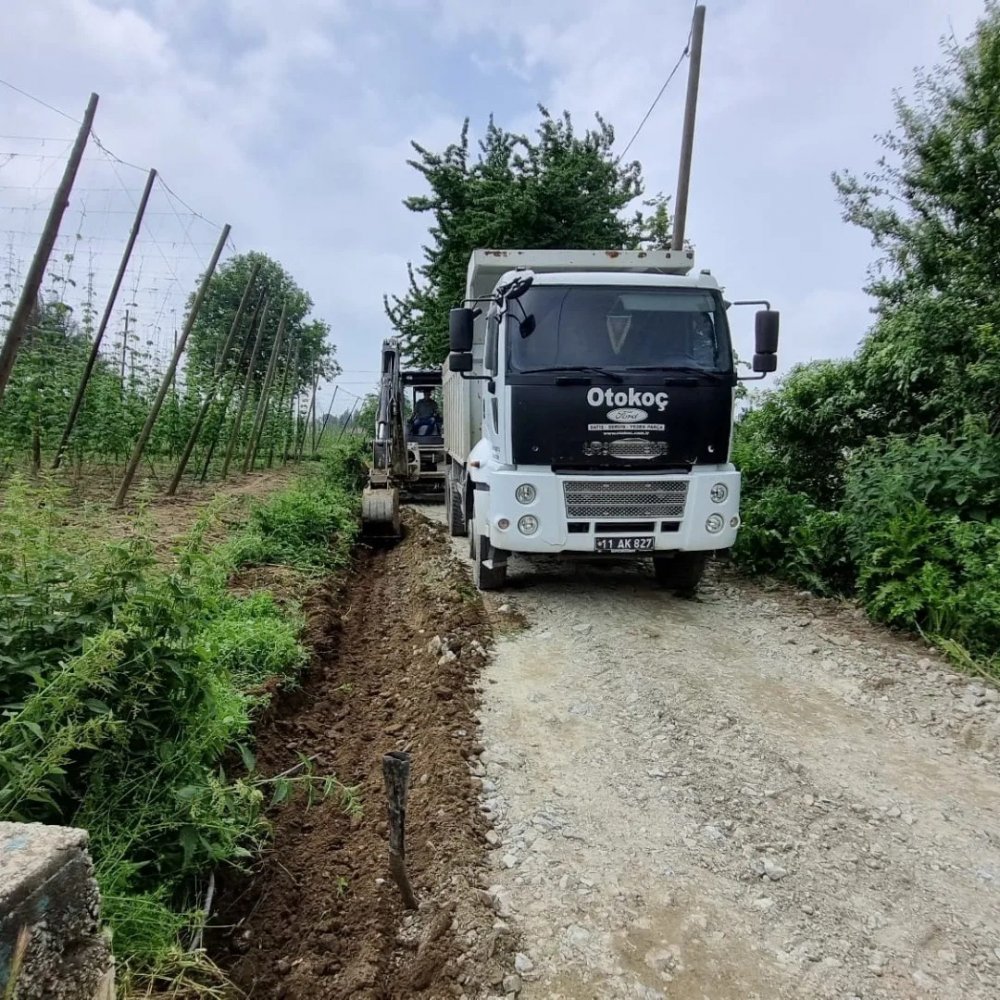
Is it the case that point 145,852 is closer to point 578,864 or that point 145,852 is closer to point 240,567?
point 578,864

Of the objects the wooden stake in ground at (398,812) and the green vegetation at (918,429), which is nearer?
the wooden stake in ground at (398,812)

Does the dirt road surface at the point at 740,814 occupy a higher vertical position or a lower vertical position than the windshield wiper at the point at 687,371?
lower

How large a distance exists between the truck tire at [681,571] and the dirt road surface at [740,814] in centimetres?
95

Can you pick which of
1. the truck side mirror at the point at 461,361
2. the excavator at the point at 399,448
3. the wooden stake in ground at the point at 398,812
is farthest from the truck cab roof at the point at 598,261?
the wooden stake in ground at the point at 398,812

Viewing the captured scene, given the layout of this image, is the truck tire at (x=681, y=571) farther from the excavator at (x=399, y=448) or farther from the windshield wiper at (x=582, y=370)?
the excavator at (x=399, y=448)

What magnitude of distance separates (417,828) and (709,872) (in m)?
1.23

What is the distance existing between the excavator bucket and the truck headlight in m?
4.19

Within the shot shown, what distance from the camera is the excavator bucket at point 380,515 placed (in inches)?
377

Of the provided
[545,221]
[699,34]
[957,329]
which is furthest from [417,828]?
[545,221]

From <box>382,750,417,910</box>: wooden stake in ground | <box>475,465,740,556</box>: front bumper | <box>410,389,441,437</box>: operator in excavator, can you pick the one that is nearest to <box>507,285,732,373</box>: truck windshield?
<box>475,465,740,556</box>: front bumper

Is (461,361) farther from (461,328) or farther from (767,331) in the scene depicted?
(767,331)

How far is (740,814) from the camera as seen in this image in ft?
10.4

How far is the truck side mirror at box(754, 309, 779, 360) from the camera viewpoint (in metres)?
5.89

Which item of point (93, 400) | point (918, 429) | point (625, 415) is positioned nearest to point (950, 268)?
point (918, 429)
